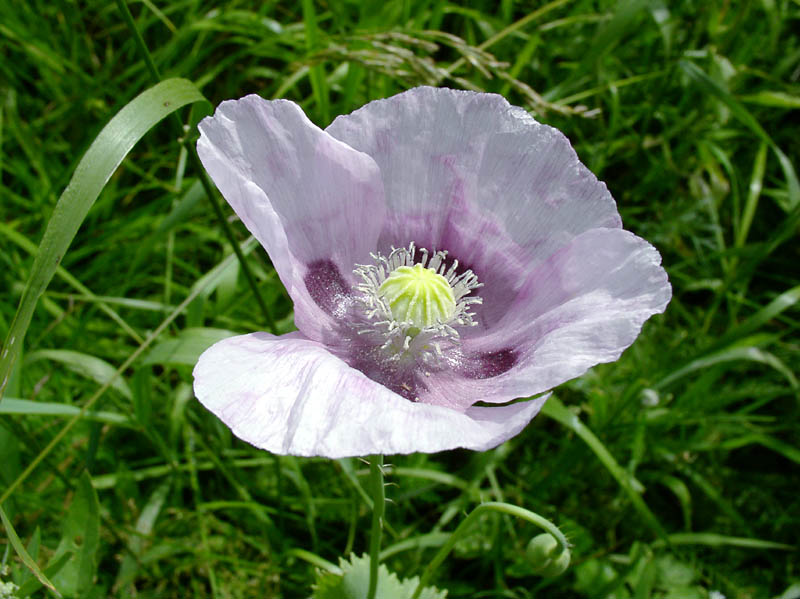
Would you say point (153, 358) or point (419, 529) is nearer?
point (153, 358)

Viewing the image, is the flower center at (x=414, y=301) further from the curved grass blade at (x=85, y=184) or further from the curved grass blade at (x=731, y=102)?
the curved grass blade at (x=731, y=102)

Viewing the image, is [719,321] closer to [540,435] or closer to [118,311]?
[540,435]

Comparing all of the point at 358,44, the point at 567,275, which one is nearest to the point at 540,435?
the point at 567,275

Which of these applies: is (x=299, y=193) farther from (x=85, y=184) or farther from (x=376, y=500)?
(x=376, y=500)

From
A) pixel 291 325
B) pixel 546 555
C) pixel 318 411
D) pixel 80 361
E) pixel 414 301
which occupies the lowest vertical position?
pixel 80 361

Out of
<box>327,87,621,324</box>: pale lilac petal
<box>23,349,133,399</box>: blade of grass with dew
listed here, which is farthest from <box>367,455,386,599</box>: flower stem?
<box>23,349,133,399</box>: blade of grass with dew

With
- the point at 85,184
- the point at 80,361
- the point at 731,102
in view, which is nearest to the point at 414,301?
the point at 85,184

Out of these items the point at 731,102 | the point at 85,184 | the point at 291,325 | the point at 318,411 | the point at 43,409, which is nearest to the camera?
the point at 318,411
